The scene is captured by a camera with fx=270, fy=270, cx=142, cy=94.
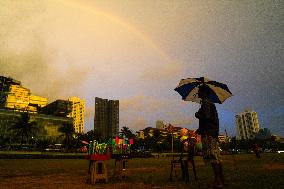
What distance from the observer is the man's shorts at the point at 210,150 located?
7.90 metres

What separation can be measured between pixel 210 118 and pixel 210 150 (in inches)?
37.5

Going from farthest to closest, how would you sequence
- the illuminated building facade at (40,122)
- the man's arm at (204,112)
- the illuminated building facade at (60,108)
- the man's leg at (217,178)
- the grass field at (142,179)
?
1. the illuminated building facade at (60,108)
2. the illuminated building facade at (40,122)
3. the grass field at (142,179)
4. the man's arm at (204,112)
5. the man's leg at (217,178)

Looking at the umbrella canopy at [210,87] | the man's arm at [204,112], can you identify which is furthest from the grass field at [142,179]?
the umbrella canopy at [210,87]

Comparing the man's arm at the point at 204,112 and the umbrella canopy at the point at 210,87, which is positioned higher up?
the umbrella canopy at the point at 210,87

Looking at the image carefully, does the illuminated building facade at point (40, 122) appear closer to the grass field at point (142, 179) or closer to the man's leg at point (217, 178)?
the grass field at point (142, 179)

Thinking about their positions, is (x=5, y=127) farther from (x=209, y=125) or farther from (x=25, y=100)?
(x=209, y=125)

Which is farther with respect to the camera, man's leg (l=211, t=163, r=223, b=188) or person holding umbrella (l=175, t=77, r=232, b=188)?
person holding umbrella (l=175, t=77, r=232, b=188)

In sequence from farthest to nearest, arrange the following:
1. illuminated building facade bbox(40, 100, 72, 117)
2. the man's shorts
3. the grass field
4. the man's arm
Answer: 1. illuminated building facade bbox(40, 100, 72, 117)
2. the grass field
3. the man's arm
4. the man's shorts

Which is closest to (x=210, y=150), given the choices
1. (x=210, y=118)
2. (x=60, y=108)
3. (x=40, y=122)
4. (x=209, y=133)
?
(x=209, y=133)

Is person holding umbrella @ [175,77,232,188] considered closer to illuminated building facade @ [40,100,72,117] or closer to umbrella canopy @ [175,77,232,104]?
umbrella canopy @ [175,77,232,104]

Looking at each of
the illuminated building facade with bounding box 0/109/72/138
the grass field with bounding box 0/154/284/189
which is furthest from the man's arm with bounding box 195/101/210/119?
→ the illuminated building facade with bounding box 0/109/72/138

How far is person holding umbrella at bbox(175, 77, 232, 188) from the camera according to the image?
7.91 meters

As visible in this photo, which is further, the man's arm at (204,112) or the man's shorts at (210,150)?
the man's arm at (204,112)

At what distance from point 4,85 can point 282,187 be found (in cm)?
20359
